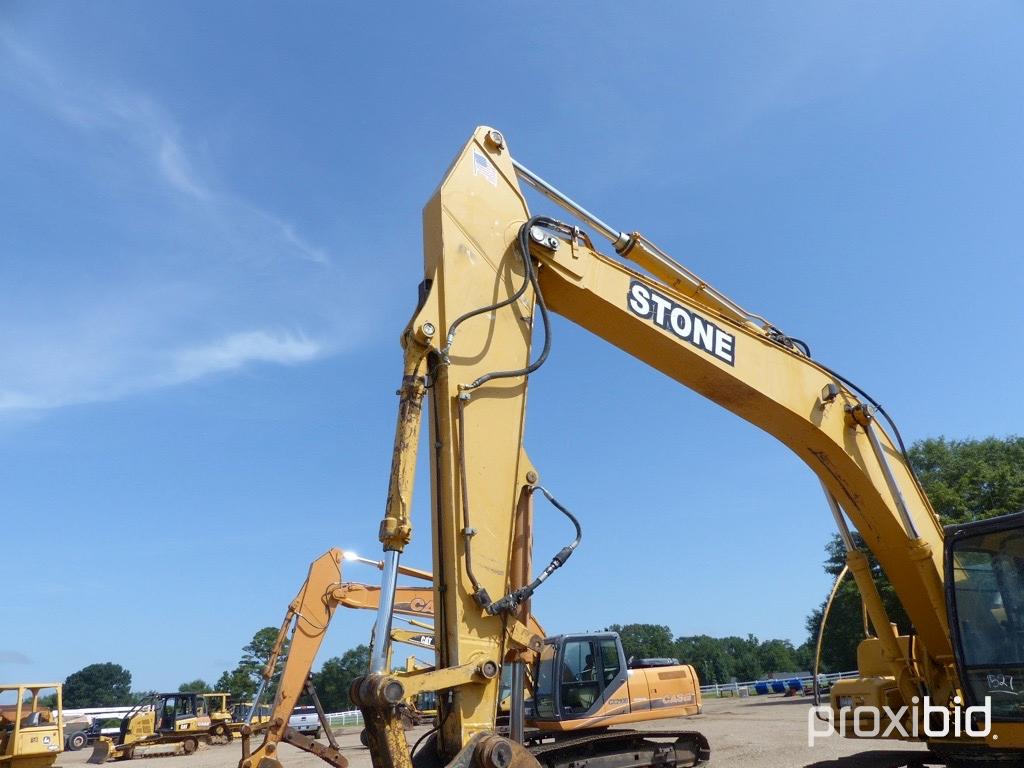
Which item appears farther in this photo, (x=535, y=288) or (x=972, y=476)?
(x=972, y=476)

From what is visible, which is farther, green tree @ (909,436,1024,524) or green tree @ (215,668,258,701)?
green tree @ (215,668,258,701)

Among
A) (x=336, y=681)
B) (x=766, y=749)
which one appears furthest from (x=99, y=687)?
(x=766, y=749)

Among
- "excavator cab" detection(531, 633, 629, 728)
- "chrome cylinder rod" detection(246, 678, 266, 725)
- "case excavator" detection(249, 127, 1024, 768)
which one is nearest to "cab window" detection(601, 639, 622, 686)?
"excavator cab" detection(531, 633, 629, 728)

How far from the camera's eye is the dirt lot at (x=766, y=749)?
26.0 ft

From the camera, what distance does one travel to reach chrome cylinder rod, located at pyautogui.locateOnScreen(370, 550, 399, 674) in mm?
4605

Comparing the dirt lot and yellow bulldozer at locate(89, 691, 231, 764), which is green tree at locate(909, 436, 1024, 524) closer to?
the dirt lot

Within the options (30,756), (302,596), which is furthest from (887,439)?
(30,756)

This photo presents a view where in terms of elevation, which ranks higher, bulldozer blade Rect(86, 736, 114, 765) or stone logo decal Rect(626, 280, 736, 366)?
stone logo decal Rect(626, 280, 736, 366)

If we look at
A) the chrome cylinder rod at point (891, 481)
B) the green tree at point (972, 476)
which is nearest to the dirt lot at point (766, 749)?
the chrome cylinder rod at point (891, 481)

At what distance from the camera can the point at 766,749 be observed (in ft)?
45.0

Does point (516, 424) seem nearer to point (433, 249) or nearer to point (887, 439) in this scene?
point (433, 249)

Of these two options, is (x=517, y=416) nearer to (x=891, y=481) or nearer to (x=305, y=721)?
(x=891, y=481)

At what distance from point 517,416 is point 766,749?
423 inches

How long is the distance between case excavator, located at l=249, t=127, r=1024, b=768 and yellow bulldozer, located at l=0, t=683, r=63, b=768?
13.2 m
